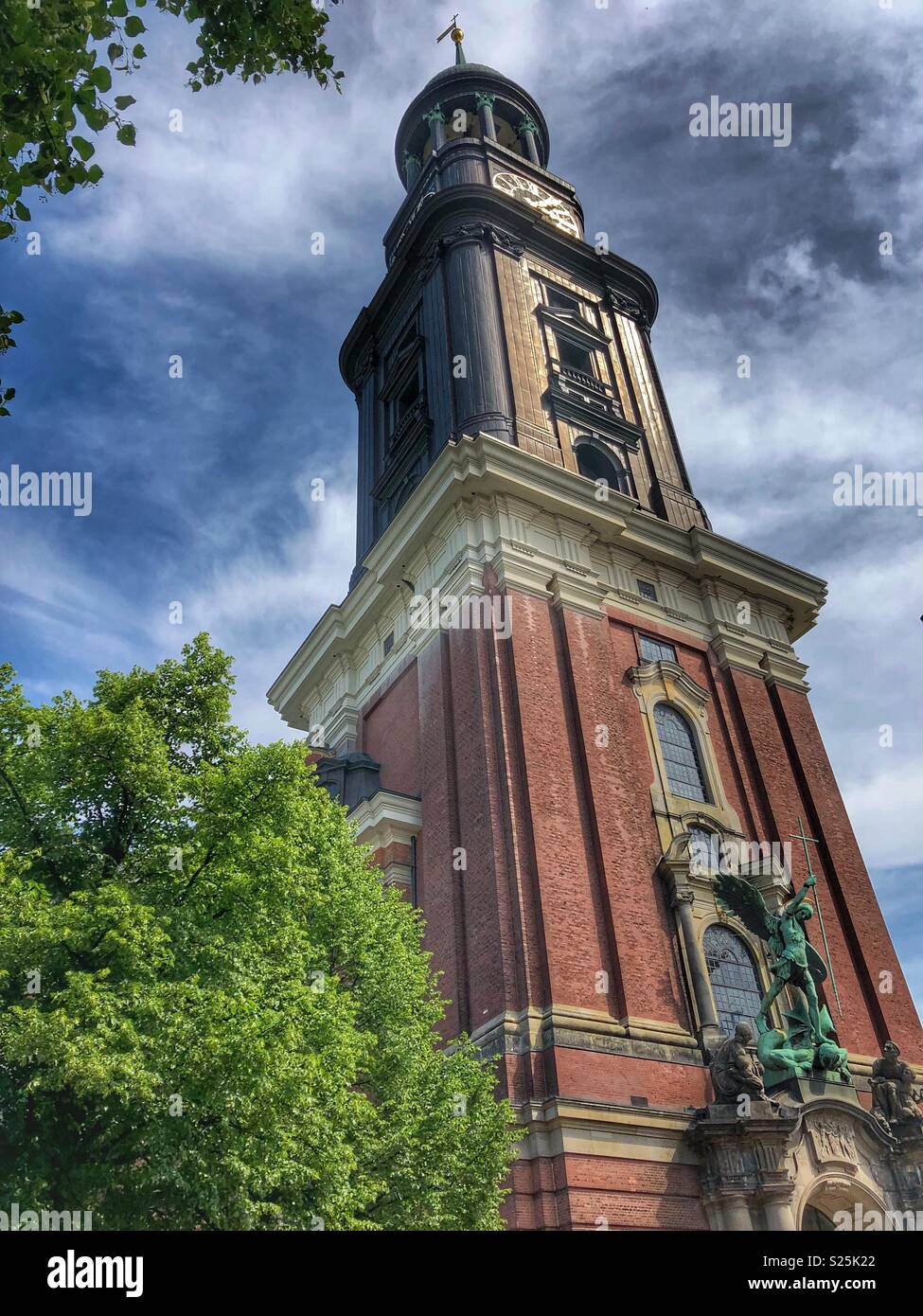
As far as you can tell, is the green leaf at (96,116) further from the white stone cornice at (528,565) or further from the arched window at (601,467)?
the arched window at (601,467)

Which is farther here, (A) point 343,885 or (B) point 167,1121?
(A) point 343,885

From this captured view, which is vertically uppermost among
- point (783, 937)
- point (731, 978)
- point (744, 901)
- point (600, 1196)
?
point (744, 901)

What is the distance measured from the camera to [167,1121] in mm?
10047

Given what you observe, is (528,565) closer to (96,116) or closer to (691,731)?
(691,731)

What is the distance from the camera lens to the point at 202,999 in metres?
10.5

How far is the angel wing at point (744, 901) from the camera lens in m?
20.5

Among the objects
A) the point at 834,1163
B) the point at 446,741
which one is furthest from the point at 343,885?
the point at 834,1163

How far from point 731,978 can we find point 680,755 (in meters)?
5.47

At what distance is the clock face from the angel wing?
80.3 feet

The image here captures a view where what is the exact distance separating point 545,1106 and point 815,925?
9468 millimetres

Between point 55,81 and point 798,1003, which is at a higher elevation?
point 55,81

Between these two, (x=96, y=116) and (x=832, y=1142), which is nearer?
(x=96, y=116)

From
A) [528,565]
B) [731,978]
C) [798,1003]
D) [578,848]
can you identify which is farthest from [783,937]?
[528,565]
